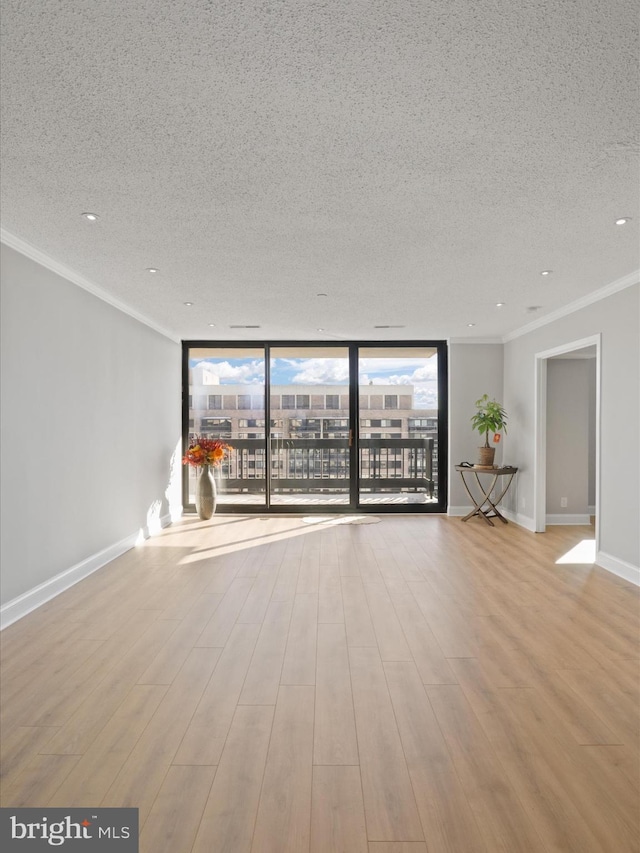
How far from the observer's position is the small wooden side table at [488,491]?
6491mm

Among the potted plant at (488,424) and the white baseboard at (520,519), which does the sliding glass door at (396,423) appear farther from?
the white baseboard at (520,519)

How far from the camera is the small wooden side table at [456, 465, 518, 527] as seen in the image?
649 centimetres

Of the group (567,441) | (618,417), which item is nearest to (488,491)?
(567,441)

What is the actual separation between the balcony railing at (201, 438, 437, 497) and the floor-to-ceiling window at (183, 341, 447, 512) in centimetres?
1

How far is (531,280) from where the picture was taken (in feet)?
14.3

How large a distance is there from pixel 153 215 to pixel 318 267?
1.37 meters

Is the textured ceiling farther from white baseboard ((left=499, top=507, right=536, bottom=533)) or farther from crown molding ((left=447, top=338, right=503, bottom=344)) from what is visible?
white baseboard ((left=499, top=507, right=536, bottom=533))

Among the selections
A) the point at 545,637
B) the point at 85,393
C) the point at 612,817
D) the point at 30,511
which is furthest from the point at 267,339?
the point at 612,817

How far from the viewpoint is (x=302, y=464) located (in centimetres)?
749

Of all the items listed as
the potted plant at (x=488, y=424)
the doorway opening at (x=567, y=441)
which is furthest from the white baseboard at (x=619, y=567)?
the potted plant at (x=488, y=424)

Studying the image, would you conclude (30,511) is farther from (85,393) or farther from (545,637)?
(545,637)

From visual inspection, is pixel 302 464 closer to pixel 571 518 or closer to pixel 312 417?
pixel 312 417

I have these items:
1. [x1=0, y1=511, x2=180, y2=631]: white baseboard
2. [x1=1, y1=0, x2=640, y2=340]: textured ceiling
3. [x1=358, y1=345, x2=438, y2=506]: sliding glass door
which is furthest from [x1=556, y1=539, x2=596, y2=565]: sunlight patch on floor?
[x1=0, y1=511, x2=180, y2=631]: white baseboard

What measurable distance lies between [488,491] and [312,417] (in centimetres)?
262
